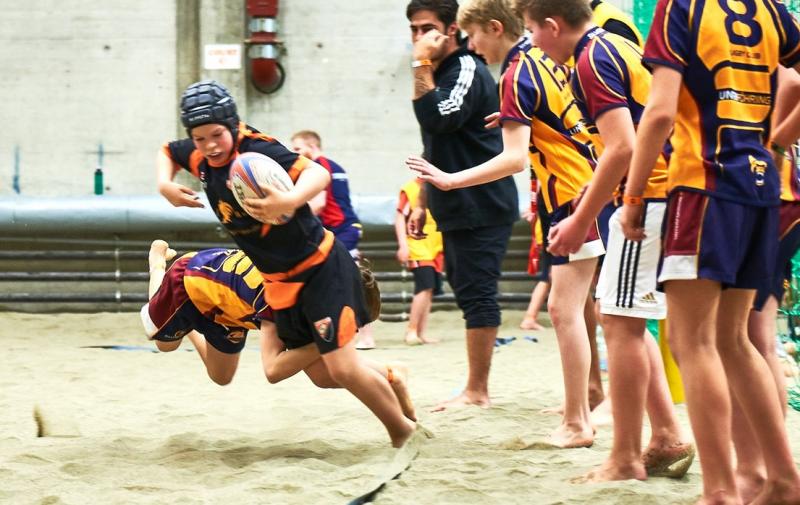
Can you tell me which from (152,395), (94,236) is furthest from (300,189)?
(94,236)

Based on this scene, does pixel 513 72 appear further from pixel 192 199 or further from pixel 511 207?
pixel 192 199

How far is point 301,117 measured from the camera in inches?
478

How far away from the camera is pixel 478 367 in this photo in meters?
5.89

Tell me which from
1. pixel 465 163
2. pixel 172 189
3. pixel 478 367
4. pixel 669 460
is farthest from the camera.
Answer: pixel 465 163

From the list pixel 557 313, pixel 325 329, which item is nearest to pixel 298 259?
pixel 325 329

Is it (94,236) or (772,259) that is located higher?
(772,259)

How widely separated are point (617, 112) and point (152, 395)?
4.00m

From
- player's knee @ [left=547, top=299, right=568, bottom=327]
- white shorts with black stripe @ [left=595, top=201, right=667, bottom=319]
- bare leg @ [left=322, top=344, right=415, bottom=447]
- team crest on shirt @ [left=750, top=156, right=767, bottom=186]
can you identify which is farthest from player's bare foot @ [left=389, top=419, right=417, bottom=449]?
team crest on shirt @ [left=750, top=156, right=767, bottom=186]

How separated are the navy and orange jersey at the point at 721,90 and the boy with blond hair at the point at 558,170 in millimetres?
1536

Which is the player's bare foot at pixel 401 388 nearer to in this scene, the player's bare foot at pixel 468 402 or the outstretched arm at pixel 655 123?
the player's bare foot at pixel 468 402

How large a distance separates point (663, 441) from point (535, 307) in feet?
21.8

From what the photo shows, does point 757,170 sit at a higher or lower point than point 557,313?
higher

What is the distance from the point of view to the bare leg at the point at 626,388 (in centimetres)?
390

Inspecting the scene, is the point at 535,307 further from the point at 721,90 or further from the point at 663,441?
the point at 721,90
